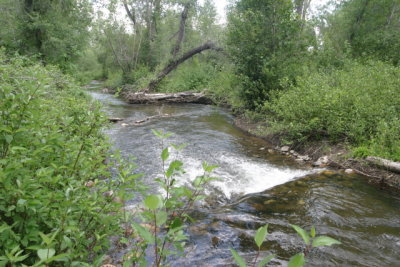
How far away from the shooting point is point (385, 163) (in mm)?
6016

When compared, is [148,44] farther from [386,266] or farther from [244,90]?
[386,266]

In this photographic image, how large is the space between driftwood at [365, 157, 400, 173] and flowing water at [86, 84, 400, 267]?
1.69 feet

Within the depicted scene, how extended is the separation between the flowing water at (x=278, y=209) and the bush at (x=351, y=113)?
3.82ft

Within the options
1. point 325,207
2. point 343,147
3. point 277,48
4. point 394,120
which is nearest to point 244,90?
point 277,48

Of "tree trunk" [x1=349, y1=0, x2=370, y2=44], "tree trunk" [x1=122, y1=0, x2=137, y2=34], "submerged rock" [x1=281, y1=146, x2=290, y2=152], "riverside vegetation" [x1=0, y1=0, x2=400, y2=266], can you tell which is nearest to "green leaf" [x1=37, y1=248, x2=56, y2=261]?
"riverside vegetation" [x1=0, y1=0, x2=400, y2=266]

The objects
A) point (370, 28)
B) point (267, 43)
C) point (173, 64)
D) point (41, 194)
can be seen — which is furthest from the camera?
point (173, 64)

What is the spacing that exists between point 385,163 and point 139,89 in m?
19.0

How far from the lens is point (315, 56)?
45.0ft

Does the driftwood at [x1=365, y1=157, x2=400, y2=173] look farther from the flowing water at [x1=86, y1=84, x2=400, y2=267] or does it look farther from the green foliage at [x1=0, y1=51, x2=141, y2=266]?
the green foliage at [x1=0, y1=51, x2=141, y2=266]

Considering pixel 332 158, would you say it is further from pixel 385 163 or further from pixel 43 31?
pixel 43 31

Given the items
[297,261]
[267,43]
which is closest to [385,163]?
[297,261]

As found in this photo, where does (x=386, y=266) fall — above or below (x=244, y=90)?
below

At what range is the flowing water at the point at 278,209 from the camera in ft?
11.6

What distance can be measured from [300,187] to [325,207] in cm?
93
